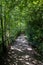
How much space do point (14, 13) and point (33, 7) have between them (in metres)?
0.88

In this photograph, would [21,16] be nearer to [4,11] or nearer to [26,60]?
[4,11]

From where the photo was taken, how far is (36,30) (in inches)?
291

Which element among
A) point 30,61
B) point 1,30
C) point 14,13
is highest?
point 14,13

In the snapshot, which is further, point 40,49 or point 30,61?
point 40,49

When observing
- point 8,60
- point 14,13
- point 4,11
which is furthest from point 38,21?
point 8,60

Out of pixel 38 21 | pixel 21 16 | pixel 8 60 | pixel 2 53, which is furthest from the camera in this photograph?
pixel 21 16

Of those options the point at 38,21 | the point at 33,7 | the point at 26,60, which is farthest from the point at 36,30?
the point at 26,60

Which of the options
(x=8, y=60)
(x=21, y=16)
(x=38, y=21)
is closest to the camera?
(x=8, y=60)

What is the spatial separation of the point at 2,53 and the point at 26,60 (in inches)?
39.6

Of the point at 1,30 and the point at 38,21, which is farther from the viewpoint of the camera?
the point at 38,21

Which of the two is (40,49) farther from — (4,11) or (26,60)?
(4,11)

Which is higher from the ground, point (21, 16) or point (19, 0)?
point (19, 0)

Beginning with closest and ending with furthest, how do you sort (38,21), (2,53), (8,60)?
(8,60) → (2,53) → (38,21)

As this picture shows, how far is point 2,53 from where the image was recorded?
6.61 meters
